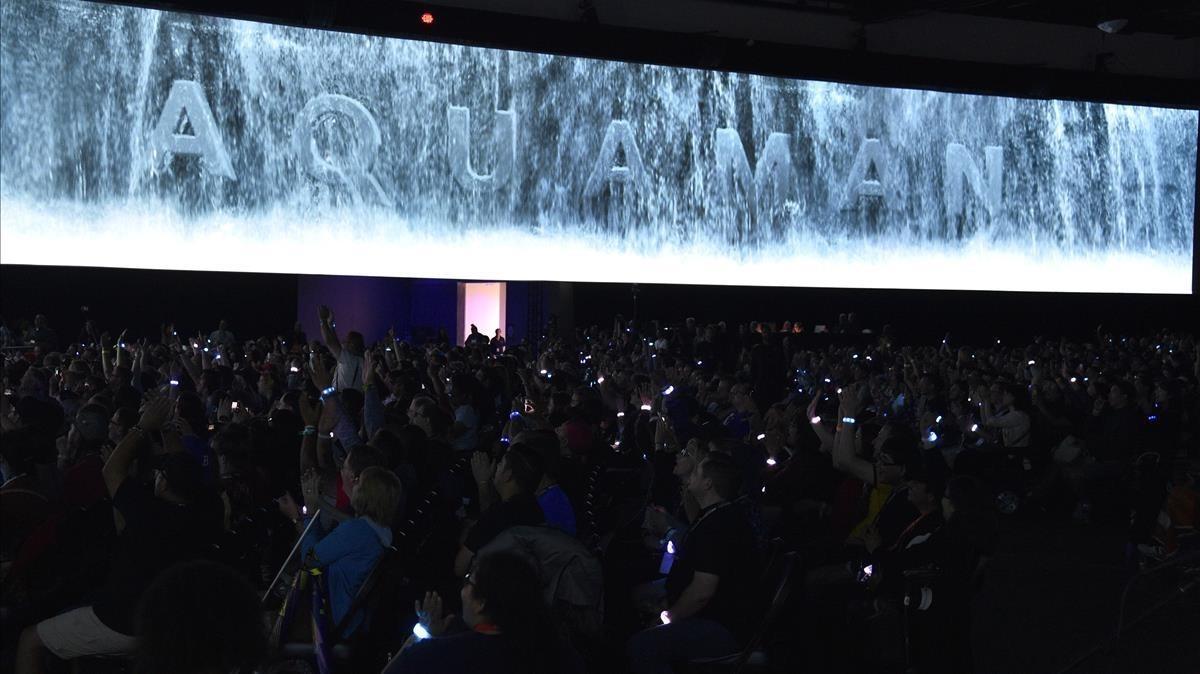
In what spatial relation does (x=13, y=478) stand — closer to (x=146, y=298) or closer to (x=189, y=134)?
(x=189, y=134)

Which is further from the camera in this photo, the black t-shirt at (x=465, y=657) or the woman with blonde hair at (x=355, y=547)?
the woman with blonde hair at (x=355, y=547)

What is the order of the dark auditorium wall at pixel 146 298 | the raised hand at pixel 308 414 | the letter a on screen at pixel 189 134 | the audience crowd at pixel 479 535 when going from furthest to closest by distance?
1. the dark auditorium wall at pixel 146 298
2. the letter a on screen at pixel 189 134
3. the raised hand at pixel 308 414
4. the audience crowd at pixel 479 535

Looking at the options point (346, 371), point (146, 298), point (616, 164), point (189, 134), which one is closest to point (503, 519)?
point (346, 371)

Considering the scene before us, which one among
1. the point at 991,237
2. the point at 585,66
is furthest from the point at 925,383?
the point at 991,237

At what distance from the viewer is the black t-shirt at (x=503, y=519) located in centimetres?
416

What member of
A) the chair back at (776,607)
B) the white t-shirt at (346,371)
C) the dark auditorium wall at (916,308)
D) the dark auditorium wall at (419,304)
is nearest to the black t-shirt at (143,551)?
the chair back at (776,607)

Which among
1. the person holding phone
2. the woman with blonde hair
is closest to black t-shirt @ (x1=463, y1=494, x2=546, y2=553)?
the woman with blonde hair

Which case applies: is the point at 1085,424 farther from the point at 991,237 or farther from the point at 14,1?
the point at 14,1

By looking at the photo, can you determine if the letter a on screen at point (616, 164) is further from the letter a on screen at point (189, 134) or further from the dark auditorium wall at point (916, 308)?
the dark auditorium wall at point (916, 308)

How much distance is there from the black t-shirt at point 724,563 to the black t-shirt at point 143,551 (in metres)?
1.49

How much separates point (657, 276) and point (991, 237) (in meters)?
5.06

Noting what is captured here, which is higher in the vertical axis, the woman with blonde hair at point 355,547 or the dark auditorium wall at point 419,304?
the dark auditorium wall at point 419,304

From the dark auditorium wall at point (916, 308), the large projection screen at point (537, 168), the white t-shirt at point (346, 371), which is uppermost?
the large projection screen at point (537, 168)

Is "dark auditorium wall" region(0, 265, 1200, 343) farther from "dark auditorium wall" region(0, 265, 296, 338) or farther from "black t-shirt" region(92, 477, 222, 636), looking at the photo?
"black t-shirt" region(92, 477, 222, 636)
